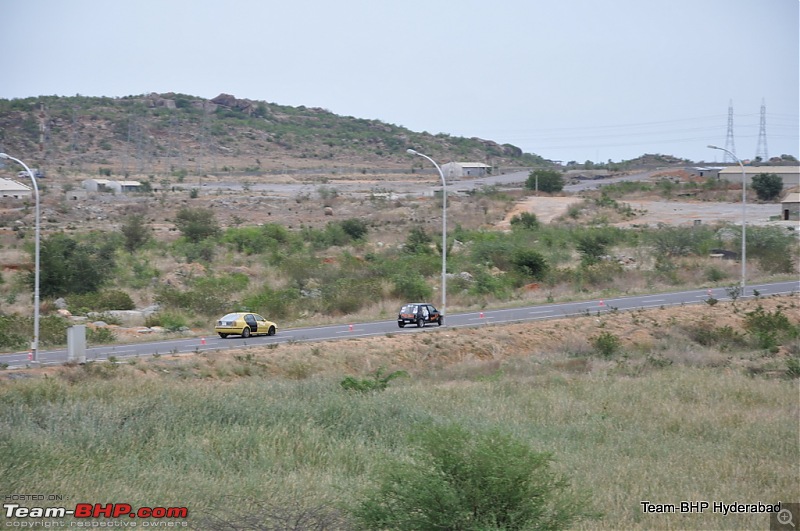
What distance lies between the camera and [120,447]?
1571 cm

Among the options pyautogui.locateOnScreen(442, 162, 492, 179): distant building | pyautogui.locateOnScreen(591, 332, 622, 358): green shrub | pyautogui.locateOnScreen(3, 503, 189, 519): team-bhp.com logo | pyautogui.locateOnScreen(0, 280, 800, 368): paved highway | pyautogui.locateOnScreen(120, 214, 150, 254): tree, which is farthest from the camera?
pyautogui.locateOnScreen(442, 162, 492, 179): distant building

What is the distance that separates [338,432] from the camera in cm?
1817

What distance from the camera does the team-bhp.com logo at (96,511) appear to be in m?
11.8

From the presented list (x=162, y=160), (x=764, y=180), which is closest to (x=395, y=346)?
(x=764, y=180)

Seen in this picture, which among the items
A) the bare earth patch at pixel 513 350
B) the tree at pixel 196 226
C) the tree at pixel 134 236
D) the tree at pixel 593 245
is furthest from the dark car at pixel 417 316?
the tree at pixel 196 226

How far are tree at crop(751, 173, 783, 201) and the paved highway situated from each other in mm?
55826

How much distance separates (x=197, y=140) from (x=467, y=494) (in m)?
154

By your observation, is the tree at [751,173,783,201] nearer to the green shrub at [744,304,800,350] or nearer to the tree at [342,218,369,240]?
the tree at [342,218,369,240]

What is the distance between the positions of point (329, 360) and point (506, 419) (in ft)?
34.8

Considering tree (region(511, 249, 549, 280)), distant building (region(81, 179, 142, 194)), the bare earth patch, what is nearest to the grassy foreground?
the bare earth patch

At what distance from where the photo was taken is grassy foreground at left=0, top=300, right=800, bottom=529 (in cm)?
1338

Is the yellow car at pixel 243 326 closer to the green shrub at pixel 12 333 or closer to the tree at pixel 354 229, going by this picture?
the green shrub at pixel 12 333

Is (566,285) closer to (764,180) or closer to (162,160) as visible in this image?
(764,180)

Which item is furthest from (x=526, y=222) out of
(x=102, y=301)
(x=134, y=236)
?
(x=102, y=301)
